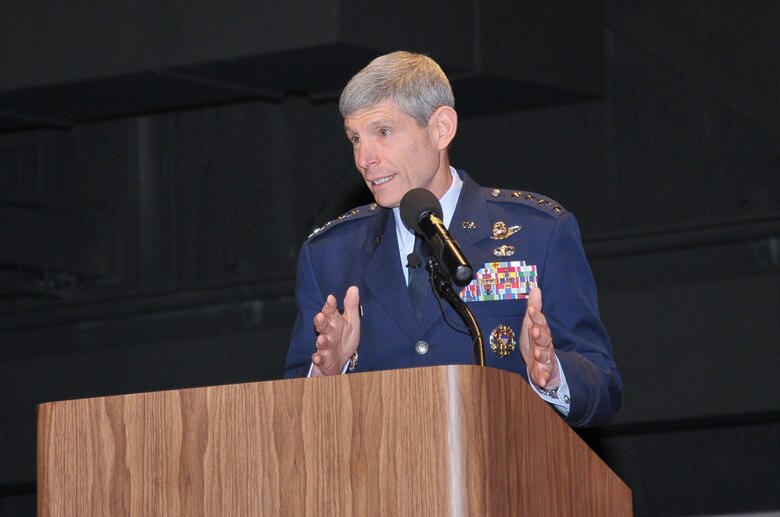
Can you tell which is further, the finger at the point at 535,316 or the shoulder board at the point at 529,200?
the shoulder board at the point at 529,200

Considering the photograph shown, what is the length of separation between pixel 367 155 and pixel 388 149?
0.04 m

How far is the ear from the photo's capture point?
2721 millimetres

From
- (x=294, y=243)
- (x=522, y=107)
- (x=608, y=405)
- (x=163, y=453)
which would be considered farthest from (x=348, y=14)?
(x=163, y=453)

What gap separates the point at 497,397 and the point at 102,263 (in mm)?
5279

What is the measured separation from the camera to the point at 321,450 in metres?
1.95

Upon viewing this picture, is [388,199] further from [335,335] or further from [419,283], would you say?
[335,335]

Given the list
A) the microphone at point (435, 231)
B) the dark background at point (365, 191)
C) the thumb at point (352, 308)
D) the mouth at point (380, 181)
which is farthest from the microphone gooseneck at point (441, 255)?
the dark background at point (365, 191)

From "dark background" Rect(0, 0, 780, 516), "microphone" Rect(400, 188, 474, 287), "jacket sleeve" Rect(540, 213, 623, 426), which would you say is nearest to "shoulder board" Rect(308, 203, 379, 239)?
"jacket sleeve" Rect(540, 213, 623, 426)

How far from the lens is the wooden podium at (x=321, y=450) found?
1889mm

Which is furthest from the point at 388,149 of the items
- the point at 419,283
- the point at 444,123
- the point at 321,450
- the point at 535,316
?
the point at 321,450

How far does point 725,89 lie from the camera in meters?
5.86

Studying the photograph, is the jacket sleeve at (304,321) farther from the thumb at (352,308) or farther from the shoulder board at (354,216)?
the thumb at (352,308)

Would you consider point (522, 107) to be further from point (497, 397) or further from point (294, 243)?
point (497, 397)

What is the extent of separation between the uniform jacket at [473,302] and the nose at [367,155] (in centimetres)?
19
